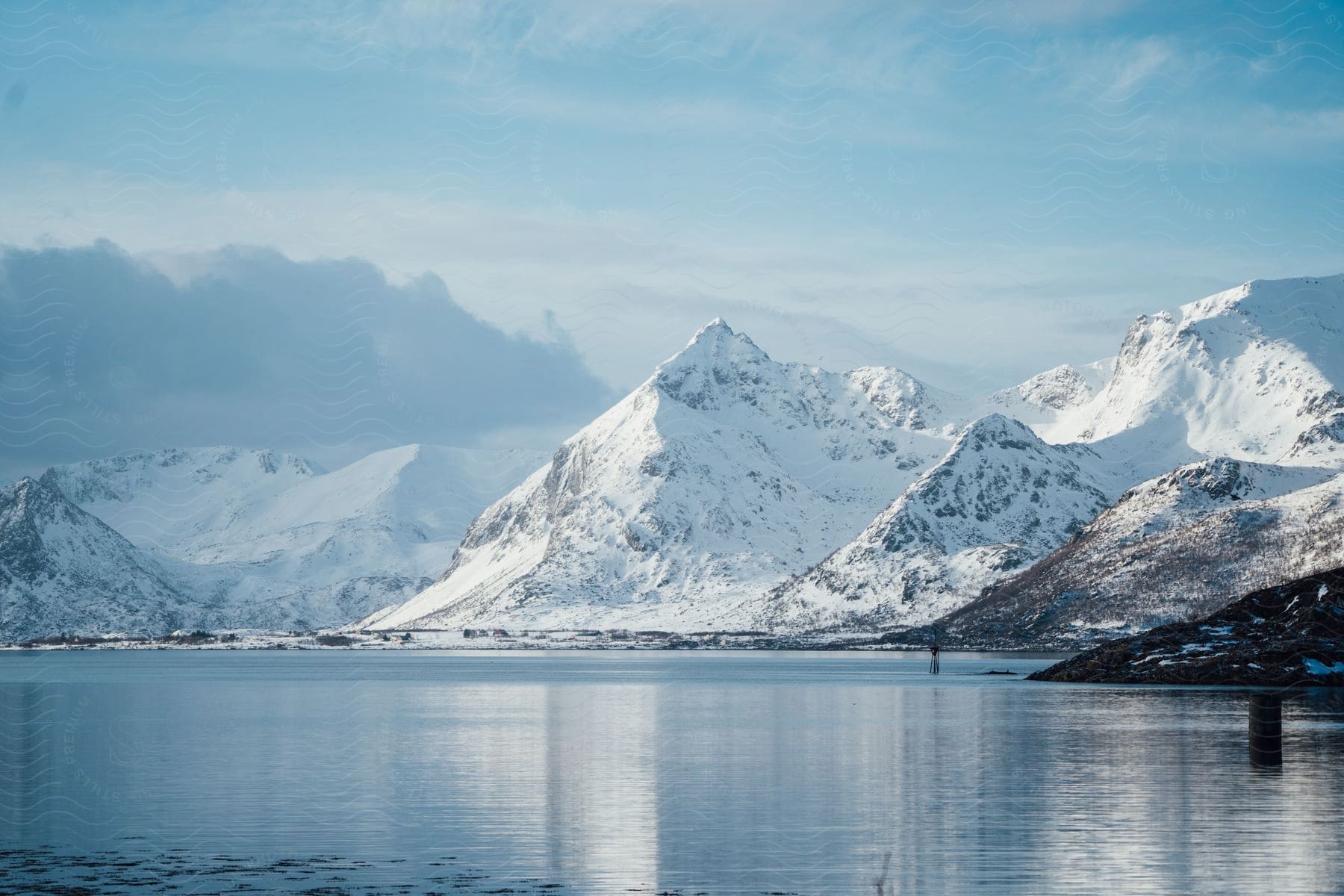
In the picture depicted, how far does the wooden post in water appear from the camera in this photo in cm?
6219

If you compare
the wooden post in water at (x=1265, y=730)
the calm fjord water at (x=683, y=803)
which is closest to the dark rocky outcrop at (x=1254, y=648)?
the calm fjord water at (x=683, y=803)

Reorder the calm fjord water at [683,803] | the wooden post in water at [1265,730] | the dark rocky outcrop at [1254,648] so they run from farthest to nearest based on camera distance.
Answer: the dark rocky outcrop at [1254,648]
the wooden post in water at [1265,730]
the calm fjord water at [683,803]

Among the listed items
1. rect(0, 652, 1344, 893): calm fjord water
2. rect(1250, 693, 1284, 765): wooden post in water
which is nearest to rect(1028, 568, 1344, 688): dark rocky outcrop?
rect(0, 652, 1344, 893): calm fjord water

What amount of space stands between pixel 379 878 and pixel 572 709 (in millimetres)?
85210

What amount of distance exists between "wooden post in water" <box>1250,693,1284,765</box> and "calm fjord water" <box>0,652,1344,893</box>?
28.2 inches

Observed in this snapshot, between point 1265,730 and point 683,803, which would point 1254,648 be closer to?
point 1265,730

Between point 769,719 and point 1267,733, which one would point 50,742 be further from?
point 1267,733

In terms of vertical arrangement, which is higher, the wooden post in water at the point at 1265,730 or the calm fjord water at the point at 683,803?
the wooden post in water at the point at 1265,730

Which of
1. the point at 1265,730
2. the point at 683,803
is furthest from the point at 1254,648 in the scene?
the point at 683,803

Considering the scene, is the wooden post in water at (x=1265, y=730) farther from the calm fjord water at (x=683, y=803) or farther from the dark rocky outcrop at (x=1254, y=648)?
the dark rocky outcrop at (x=1254, y=648)

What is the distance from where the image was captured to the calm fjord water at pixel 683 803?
40656 millimetres

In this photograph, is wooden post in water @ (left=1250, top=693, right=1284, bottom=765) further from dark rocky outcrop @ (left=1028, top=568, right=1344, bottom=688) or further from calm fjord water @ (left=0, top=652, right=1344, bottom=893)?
dark rocky outcrop @ (left=1028, top=568, right=1344, bottom=688)

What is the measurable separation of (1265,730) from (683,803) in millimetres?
25275

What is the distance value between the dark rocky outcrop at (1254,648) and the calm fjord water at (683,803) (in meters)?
33.5
